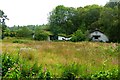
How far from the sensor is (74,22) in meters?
55.6

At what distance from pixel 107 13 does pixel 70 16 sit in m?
21.3

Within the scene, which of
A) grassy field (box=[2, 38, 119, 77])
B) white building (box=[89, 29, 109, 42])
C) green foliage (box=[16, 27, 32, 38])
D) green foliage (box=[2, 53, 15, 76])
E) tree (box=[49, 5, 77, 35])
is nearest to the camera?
green foliage (box=[2, 53, 15, 76])

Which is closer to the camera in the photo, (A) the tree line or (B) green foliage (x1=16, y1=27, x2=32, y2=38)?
(A) the tree line

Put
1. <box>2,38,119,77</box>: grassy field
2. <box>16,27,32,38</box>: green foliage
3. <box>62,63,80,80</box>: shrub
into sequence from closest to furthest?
<box>62,63,80,80</box>: shrub
<box>2,38,119,77</box>: grassy field
<box>16,27,32,38</box>: green foliage

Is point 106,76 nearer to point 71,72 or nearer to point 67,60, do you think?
point 71,72

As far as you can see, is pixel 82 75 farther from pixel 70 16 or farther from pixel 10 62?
pixel 70 16

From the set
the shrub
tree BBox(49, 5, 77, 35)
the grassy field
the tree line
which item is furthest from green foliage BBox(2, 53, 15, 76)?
tree BBox(49, 5, 77, 35)

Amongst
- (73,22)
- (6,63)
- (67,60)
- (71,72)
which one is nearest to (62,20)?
(73,22)

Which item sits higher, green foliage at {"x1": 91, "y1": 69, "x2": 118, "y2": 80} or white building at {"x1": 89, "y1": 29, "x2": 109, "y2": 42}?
white building at {"x1": 89, "y1": 29, "x2": 109, "y2": 42}

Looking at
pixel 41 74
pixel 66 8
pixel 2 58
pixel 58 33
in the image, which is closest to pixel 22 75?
pixel 41 74

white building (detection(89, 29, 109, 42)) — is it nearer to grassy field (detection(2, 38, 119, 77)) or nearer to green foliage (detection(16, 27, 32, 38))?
green foliage (detection(16, 27, 32, 38))

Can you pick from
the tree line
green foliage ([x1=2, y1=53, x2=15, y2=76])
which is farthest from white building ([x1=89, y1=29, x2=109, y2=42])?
green foliage ([x1=2, y1=53, x2=15, y2=76])

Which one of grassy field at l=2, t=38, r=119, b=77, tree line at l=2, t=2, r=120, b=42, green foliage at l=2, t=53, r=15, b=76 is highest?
tree line at l=2, t=2, r=120, b=42

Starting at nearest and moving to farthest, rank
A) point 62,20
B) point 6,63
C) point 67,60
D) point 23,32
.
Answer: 1. point 6,63
2. point 67,60
3. point 23,32
4. point 62,20
